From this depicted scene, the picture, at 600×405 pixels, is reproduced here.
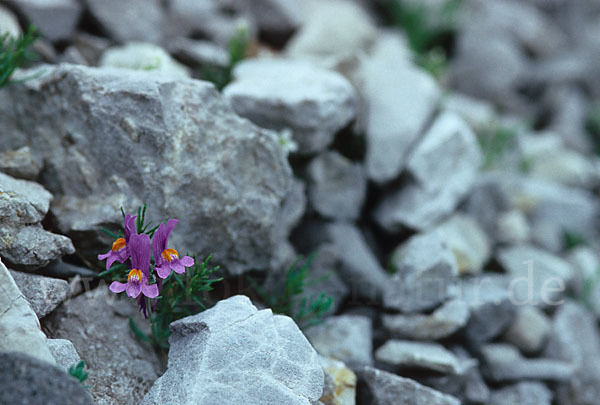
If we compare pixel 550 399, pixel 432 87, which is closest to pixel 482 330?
pixel 550 399

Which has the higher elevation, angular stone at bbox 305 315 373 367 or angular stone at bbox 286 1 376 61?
angular stone at bbox 286 1 376 61

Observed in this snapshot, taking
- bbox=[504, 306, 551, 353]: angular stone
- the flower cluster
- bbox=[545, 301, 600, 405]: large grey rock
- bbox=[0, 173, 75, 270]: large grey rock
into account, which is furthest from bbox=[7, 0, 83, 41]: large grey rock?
bbox=[545, 301, 600, 405]: large grey rock

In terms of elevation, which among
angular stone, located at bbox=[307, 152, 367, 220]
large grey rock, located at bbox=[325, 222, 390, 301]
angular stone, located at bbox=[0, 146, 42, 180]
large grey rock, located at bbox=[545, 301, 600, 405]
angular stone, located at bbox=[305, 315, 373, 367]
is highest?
angular stone, located at bbox=[0, 146, 42, 180]

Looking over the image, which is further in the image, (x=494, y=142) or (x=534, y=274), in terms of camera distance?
(x=494, y=142)

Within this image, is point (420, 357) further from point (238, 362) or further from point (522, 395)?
point (238, 362)

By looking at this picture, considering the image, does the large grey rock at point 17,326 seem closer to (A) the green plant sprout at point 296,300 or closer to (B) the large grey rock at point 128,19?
(A) the green plant sprout at point 296,300

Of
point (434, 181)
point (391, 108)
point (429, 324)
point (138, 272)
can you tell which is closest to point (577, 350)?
point (429, 324)

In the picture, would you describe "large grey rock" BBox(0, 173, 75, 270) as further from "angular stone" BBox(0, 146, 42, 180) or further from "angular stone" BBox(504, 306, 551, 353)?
"angular stone" BBox(504, 306, 551, 353)
